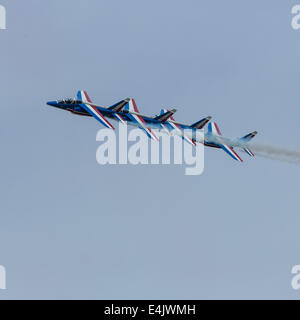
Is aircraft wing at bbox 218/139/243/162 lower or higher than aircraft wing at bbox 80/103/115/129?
lower

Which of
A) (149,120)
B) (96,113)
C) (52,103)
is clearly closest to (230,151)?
(149,120)

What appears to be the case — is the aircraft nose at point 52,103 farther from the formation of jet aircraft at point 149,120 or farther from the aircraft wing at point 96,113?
the aircraft wing at point 96,113

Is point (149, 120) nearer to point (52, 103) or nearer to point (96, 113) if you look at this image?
point (96, 113)

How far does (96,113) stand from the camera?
138 m

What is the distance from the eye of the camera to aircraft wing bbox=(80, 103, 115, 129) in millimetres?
135062

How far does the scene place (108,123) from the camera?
444ft

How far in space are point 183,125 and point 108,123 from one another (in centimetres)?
1393

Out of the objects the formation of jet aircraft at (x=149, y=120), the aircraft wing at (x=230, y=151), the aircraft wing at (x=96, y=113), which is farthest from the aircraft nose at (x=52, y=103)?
the aircraft wing at (x=230, y=151)

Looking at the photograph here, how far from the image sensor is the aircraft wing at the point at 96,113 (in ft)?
443

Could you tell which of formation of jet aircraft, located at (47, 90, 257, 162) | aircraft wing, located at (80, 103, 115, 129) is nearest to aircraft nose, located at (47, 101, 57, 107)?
formation of jet aircraft, located at (47, 90, 257, 162)

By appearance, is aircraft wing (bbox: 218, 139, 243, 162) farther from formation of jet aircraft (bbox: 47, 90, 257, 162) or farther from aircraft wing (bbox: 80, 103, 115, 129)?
aircraft wing (bbox: 80, 103, 115, 129)
